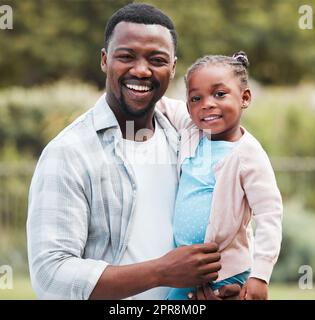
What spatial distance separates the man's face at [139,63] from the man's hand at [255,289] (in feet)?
2.51

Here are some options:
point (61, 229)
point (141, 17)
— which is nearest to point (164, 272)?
point (61, 229)

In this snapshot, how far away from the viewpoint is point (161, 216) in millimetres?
3119

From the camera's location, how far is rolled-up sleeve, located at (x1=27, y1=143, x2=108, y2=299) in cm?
296

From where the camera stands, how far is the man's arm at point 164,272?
9.65 ft

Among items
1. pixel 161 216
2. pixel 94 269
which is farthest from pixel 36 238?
pixel 161 216

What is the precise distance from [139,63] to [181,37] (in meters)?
9.82

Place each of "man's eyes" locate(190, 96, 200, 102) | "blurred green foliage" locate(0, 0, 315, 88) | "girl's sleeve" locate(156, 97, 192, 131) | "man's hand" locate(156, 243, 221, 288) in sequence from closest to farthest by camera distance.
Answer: "man's hand" locate(156, 243, 221, 288) < "man's eyes" locate(190, 96, 200, 102) < "girl's sleeve" locate(156, 97, 192, 131) < "blurred green foliage" locate(0, 0, 315, 88)

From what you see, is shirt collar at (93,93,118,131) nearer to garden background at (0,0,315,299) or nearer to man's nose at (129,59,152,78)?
man's nose at (129,59,152,78)

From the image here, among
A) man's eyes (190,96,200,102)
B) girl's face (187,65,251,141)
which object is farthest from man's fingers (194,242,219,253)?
man's eyes (190,96,200,102)

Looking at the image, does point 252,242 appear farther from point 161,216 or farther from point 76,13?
point 76,13

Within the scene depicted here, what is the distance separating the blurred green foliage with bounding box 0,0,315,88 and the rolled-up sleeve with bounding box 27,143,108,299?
8.98 metres

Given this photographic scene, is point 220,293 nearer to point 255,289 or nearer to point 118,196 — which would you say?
point 255,289
